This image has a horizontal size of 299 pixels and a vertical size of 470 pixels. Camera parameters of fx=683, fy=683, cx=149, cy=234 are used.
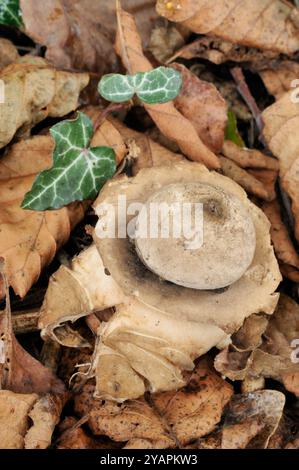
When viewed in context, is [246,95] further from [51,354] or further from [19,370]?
[19,370]

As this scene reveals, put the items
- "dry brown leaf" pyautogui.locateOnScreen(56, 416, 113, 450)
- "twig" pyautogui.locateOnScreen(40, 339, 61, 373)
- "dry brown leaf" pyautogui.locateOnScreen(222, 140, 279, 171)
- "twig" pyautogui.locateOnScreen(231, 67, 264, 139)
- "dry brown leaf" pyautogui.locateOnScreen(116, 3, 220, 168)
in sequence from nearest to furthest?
"dry brown leaf" pyautogui.locateOnScreen(56, 416, 113, 450), "twig" pyautogui.locateOnScreen(40, 339, 61, 373), "dry brown leaf" pyautogui.locateOnScreen(116, 3, 220, 168), "dry brown leaf" pyautogui.locateOnScreen(222, 140, 279, 171), "twig" pyautogui.locateOnScreen(231, 67, 264, 139)

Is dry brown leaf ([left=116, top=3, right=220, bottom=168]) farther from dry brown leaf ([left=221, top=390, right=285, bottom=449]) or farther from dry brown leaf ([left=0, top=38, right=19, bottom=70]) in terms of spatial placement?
dry brown leaf ([left=221, top=390, right=285, bottom=449])

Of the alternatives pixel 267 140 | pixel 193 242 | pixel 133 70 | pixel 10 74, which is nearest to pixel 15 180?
pixel 10 74

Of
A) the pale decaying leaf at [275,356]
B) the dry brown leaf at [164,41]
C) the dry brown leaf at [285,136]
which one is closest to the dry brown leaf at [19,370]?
the pale decaying leaf at [275,356]

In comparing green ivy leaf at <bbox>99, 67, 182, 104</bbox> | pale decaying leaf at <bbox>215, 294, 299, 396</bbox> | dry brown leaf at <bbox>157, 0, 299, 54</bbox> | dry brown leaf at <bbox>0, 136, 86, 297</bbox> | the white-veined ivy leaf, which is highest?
dry brown leaf at <bbox>157, 0, 299, 54</bbox>

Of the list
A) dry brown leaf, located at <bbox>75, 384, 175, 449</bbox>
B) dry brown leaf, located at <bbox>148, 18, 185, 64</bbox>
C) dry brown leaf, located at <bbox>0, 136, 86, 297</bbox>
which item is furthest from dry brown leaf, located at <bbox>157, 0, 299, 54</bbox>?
dry brown leaf, located at <bbox>75, 384, 175, 449</bbox>

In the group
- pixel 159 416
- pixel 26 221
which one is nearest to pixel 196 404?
pixel 159 416
